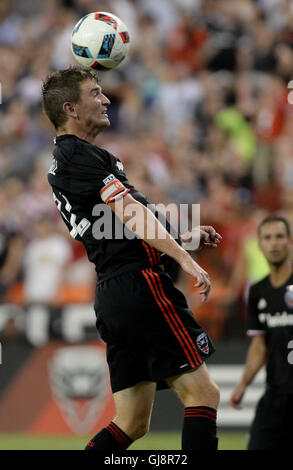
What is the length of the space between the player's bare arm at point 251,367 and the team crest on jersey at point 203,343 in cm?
132

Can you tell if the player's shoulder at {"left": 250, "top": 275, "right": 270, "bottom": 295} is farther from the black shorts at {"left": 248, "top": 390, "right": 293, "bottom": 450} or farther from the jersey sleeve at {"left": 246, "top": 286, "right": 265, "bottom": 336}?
the black shorts at {"left": 248, "top": 390, "right": 293, "bottom": 450}

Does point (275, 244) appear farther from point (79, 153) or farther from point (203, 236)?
point (79, 153)

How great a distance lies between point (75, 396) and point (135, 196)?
4.89 m

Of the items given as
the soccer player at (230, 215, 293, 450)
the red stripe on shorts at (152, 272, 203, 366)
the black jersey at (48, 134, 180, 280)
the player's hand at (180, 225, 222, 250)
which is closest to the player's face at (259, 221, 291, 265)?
the soccer player at (230, 215, 293, 450)

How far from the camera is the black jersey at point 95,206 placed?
15.3ft

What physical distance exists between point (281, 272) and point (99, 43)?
2100 mm

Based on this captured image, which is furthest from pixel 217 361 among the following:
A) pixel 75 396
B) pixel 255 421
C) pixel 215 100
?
pixel 215 100

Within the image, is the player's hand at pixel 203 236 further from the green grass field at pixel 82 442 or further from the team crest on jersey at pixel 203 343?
the green grass field at pixel 82 442

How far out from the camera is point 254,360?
6.03m

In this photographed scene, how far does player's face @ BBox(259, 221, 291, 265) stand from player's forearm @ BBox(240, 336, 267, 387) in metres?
0.57

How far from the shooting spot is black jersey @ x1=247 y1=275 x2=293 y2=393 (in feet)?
19.5
